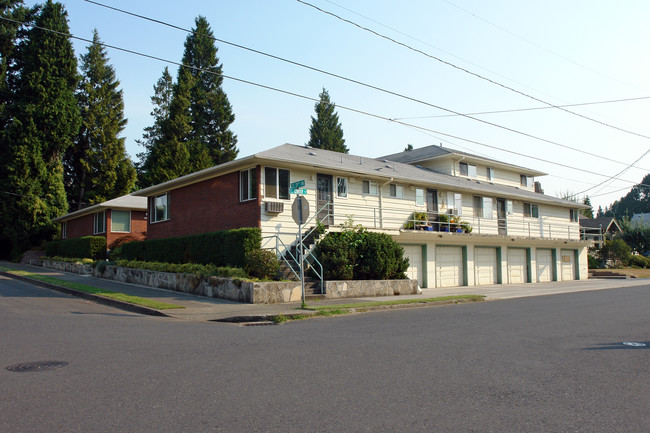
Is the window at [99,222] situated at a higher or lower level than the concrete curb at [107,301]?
higher

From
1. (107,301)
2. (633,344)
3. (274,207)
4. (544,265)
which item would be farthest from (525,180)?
(107,301)

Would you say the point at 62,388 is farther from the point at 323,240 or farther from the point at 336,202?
the point at 336,202

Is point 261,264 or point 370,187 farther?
point 370,187

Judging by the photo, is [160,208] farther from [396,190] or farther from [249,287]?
[249,287]

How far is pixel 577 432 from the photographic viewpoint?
4395 mm

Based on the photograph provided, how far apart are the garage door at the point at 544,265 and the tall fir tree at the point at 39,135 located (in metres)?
37.4

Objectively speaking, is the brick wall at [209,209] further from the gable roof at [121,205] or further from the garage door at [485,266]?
the garage door at [485,266]

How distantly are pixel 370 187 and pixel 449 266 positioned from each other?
7.53 metres

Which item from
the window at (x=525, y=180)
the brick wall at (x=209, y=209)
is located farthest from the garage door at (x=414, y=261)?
the window at (x=525, y=180)

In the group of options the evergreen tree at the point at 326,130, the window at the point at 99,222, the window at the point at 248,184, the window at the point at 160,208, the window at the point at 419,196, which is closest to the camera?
the window at the point at 248,184

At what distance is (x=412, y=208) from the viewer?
86.5 ft

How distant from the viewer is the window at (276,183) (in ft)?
67.7

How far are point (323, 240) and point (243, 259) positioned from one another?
11.3 feet

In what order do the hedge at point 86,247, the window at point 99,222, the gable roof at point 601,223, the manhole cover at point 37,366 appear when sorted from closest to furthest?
1. the manhole cover at point 37,366
2. the hedge at point 86,247
3. the window at point 99,222
4. the gable roof at point 601,223
